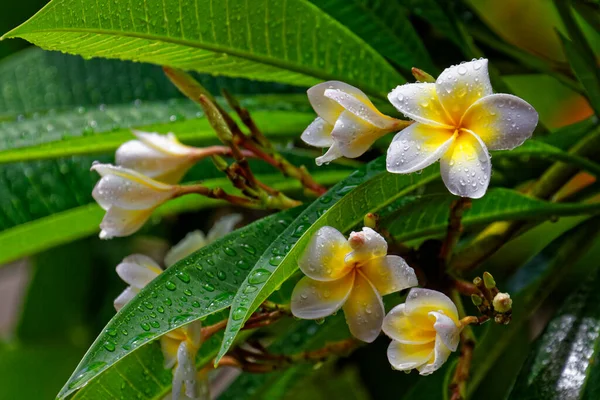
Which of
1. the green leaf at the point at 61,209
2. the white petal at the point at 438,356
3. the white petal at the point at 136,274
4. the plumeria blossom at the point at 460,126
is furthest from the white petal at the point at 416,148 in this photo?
the green leaf at the point at 61,209

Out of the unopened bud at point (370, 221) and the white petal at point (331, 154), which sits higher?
the white petal at point (331, 154)

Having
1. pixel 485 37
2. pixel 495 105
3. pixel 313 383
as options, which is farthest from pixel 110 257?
pixel 495 105

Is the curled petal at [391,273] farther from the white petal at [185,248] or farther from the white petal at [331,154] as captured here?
the white petal at [185,248]

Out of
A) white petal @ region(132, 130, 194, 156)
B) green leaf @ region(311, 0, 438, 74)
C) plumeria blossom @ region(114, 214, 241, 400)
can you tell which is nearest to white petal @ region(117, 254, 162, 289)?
plumeria blossom @ region(114, 214, 241, 400)

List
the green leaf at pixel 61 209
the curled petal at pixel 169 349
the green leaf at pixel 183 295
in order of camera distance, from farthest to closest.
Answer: the green leaf at pixel 61 209
the curled petal at pixel 169 349
the green leaf at pixel 183 295

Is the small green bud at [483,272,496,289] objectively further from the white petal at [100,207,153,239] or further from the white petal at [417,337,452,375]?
the white petal at [100,207,153,239]

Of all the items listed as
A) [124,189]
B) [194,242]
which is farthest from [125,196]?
[194,242]
